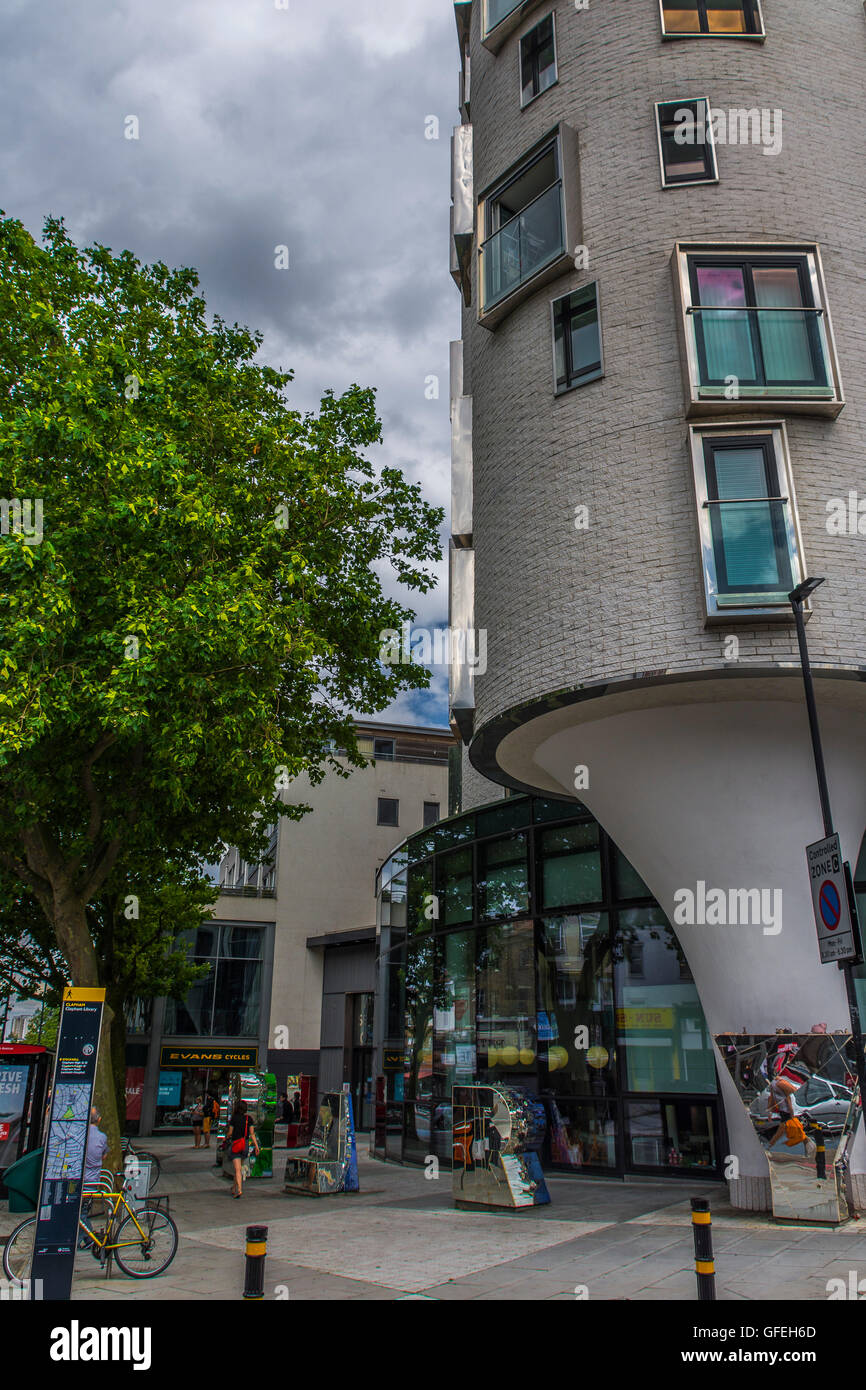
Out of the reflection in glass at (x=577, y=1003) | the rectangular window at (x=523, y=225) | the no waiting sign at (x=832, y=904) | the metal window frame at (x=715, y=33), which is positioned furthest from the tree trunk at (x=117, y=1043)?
the metal window frame at (x=715, y=33)

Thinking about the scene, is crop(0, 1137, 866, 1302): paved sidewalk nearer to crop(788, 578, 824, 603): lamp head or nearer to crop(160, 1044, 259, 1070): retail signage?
crop(788, 578, 824, 603): lamp head

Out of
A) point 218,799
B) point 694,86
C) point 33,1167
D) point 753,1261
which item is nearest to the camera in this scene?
point 753,1261

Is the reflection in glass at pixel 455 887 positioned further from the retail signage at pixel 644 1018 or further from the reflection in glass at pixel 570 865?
the retail signage at pixel 644 1018

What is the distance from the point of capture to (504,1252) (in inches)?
393

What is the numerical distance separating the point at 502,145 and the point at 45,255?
7.82 m

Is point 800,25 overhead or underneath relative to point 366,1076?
overhead

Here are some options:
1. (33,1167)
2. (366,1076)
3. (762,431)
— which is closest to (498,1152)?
(33,1167)

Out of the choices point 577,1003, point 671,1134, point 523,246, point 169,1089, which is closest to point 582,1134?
point 671,1134

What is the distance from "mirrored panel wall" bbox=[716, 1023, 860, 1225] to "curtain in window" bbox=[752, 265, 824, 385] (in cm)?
798

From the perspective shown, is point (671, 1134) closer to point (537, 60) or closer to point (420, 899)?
point (420, 899)

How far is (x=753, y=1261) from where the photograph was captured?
8.76 metres

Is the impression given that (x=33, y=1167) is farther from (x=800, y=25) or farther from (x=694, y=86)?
(x=800, y=25)

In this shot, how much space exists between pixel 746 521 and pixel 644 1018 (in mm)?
8140

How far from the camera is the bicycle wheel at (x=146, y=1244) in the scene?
954 centimetres
